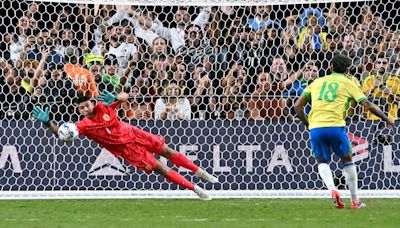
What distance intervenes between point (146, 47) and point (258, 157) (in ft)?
7.92

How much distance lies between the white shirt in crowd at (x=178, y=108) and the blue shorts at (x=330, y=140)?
11.6 feet

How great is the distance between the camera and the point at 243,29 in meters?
14.5

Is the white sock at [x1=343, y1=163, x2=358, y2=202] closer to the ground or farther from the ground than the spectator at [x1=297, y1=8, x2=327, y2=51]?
closer to the ground

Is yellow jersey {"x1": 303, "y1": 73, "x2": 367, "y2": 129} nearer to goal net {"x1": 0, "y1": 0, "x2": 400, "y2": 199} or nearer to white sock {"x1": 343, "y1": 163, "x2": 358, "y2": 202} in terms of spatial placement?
white sock {"x1": 343, "y1": 163, "x2": 358, "y2": 202}

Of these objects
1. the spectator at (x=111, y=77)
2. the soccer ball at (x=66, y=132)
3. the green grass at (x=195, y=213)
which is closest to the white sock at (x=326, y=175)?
the green grass at (x=195, y=213)

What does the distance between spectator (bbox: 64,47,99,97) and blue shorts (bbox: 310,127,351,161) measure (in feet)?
14.6

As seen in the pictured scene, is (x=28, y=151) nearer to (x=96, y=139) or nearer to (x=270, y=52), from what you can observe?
(x=96, y=139)

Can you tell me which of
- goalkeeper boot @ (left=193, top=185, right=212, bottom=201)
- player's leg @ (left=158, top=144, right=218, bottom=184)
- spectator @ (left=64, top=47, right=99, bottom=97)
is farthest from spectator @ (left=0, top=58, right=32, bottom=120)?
goalkeeper boot @ (left=193, top=185, right=212, bottom=201)

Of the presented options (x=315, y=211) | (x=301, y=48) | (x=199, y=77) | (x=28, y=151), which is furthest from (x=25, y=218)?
(x=301, y=48)

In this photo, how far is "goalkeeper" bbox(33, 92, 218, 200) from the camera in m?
12.3

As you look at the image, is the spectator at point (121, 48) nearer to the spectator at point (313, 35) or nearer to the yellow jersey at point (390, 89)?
the spectator at point (313, 35)

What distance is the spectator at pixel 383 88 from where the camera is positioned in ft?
44.9

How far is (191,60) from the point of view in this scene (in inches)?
Answer: 567

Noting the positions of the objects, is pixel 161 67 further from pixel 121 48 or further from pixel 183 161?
pixel 183 161
